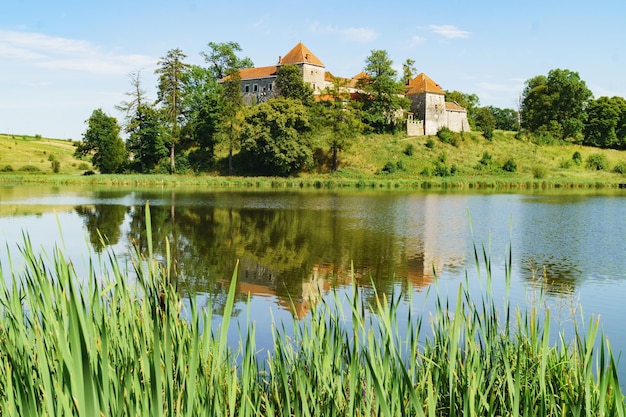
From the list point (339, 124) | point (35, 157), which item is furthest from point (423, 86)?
point (35, 157)

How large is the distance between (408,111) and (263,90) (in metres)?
17.1

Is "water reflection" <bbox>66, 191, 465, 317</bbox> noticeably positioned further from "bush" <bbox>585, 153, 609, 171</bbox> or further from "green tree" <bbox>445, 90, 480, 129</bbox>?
"green tree" <bbox>445, 90, 480, 129</bbox>

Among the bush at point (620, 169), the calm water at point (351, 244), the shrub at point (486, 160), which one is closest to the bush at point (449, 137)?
the shrub at point (486, 160)

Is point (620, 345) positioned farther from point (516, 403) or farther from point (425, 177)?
point (425, 177)

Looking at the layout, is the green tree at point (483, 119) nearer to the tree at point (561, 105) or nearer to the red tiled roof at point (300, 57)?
the tree at point (561, 105)

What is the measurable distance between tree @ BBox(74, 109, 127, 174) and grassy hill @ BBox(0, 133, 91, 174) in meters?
4.71

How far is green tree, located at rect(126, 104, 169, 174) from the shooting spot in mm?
52469

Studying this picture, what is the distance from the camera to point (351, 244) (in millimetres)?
15875

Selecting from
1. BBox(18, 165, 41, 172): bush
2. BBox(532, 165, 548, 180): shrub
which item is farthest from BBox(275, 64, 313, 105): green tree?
BBox(18, 165, 41, 172): bush

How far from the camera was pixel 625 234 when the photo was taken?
58.2ft

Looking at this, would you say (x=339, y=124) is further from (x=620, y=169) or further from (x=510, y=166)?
(x=620, y=169)

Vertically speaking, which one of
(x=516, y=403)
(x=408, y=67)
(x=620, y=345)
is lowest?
(x=620, y=345)

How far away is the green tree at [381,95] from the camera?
58.5 metres

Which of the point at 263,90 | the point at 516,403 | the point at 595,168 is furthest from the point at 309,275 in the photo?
the point at 263,90
